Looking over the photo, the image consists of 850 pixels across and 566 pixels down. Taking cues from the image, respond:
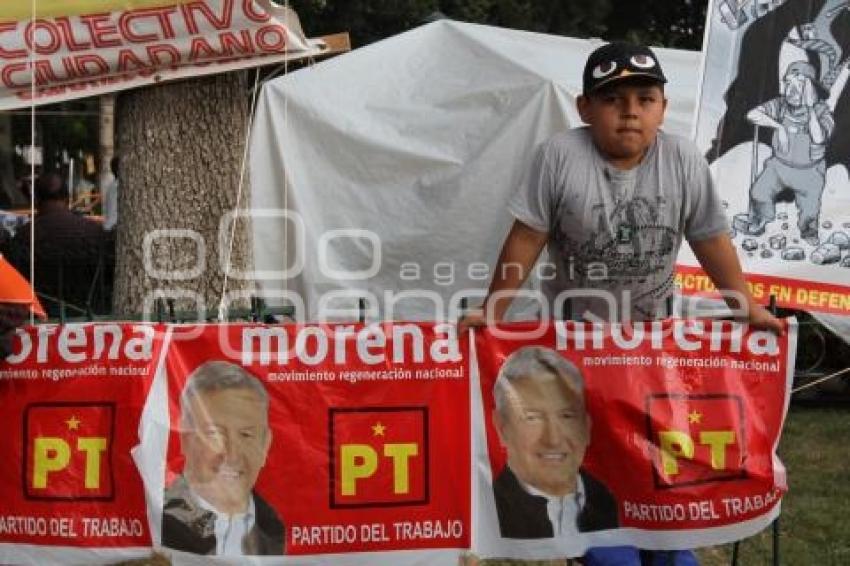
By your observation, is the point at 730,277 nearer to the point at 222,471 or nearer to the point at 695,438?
the point at 695,438

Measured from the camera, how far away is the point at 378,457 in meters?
4.12

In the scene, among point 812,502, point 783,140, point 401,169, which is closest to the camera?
point 783,140

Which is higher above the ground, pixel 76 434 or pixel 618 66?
pixel 618 66

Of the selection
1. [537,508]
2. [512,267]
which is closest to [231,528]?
[537,508]

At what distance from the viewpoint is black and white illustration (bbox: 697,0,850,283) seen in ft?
20.6

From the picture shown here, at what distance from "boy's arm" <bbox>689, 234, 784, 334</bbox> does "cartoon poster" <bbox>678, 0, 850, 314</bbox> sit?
219 cm

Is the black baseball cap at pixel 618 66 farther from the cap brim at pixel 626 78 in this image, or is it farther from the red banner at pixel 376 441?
the red banner at pixel 376 441

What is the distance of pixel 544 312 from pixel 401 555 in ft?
3.47

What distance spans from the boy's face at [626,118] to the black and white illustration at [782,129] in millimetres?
2325

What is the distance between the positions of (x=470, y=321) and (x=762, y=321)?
3.33 ft

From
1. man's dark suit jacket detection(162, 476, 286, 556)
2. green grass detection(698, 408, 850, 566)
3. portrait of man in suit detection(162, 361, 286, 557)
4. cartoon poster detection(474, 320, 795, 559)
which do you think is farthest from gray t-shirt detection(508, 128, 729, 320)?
green grass detection(698, 408, 850, 566)

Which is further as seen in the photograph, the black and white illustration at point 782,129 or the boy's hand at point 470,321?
the black and white illustration at point 782,129

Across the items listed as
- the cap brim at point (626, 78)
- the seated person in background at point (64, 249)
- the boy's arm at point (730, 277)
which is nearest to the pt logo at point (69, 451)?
the cap brim at point (626, 78)

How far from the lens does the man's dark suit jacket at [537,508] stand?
414cm
